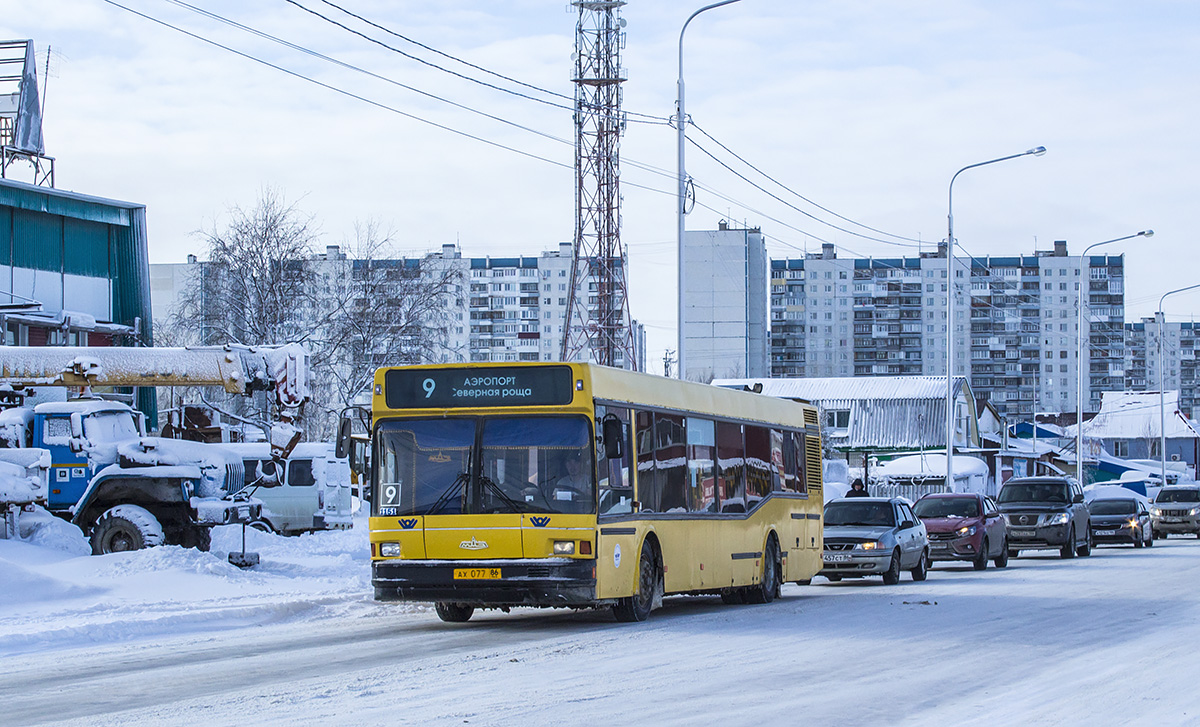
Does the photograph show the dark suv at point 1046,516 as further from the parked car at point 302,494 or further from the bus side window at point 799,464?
the parked car at point 302,494

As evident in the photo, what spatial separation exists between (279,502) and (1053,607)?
18999mm

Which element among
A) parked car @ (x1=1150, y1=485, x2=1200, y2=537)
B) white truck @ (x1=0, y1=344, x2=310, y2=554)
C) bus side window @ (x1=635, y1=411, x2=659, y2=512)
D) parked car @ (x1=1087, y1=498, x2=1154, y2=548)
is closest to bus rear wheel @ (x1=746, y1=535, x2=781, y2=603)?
bus side window @ (x1=635, y1=411, x2=659, y2=512)

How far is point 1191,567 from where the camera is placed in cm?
2859

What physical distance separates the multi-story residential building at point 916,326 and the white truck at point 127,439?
137 m

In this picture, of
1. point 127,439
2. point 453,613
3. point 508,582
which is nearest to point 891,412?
point 127,439

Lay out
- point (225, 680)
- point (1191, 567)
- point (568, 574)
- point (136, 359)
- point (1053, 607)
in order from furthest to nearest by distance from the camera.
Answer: point (1191, 567), point (136, 359), point (1053, 607), point (568, 574), point (225, 680)

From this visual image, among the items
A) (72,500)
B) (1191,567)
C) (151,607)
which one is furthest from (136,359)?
(1191,567)

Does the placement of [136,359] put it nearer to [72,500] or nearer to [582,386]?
[72,500]

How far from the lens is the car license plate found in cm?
1467

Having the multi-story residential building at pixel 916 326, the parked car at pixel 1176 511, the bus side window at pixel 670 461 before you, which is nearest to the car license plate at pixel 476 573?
the bus side window at pixel 670 461

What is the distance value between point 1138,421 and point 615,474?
11654cm

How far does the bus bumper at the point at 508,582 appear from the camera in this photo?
14570mm

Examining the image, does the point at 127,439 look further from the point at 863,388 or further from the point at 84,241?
the point at 863,388

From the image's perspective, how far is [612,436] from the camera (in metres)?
15.0
